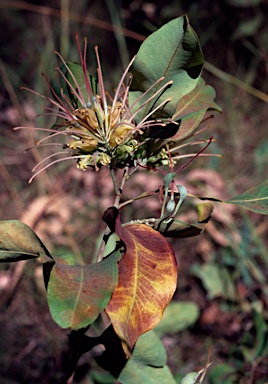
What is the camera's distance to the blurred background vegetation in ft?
5.12

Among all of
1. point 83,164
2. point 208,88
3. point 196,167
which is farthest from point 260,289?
point 83,164

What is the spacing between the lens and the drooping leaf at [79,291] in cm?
A: 53

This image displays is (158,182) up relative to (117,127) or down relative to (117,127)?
down

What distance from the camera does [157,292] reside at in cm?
60

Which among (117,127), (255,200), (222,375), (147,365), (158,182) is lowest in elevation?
(158,182)

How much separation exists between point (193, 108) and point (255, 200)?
0.57 ft

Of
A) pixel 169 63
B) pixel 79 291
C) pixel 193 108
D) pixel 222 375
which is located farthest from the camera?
pixel 222 375

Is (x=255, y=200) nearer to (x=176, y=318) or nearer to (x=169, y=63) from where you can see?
(x=169, y=63)

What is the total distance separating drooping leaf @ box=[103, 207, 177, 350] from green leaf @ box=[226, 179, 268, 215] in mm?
131

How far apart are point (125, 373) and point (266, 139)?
1611mm

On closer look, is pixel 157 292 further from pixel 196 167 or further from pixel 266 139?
pixel 266 139

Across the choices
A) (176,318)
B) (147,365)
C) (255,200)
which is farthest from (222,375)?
(255,200)

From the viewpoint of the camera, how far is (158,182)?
2.10 m

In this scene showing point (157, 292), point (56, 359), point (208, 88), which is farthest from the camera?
point (56, 359)
